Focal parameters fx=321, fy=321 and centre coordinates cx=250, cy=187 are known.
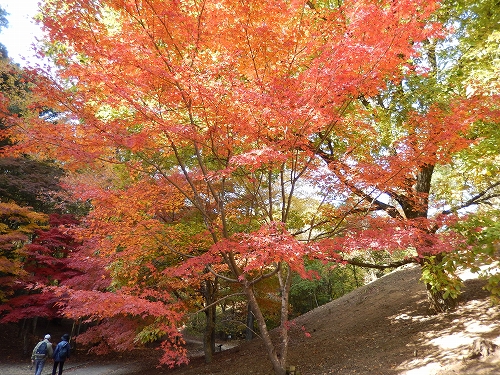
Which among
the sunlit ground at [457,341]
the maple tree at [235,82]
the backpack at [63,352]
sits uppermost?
the maple tree at [235,82]

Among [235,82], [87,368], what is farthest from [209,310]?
[235,82]

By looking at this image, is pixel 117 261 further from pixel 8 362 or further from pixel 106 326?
pixel 8 362

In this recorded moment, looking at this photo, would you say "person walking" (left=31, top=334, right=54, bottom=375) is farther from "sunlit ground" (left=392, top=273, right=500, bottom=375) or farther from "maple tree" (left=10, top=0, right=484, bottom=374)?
"sunlit ground" (left=392, top=273, right=500, bottom=375)

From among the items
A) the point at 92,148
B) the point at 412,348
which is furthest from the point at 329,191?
the point at 92,148

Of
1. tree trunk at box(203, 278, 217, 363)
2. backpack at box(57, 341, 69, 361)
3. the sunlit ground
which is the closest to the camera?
the sunlit ground

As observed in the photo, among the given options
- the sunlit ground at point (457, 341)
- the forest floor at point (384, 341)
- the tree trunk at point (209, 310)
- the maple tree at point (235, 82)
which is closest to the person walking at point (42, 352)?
the maple tree at point (235, 82)

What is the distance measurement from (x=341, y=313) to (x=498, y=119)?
8.77 metres

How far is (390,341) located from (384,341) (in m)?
0.17

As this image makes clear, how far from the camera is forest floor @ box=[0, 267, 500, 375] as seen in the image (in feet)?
18.6

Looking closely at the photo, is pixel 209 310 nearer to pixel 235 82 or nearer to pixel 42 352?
pixel 42 352

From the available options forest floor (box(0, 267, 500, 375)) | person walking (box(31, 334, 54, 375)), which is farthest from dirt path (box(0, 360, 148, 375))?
person walking (box(31, 334, 54, 375))

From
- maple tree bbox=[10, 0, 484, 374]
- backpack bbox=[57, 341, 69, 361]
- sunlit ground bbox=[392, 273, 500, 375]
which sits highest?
maple tree bbox=[10, 0, 484, 374]

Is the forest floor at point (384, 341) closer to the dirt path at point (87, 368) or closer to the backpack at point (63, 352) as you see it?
the dirt path at point (87, 368)

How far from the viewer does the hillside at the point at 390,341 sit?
565 centimetres
